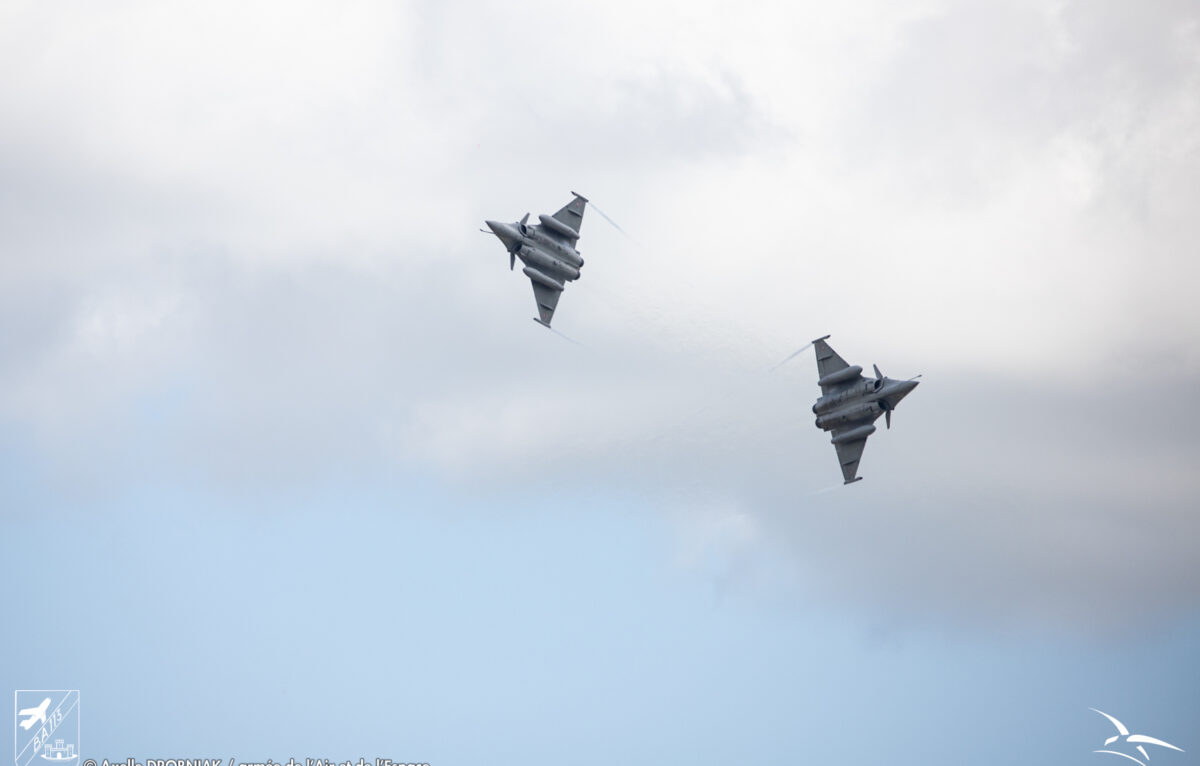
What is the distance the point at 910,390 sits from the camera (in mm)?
128750

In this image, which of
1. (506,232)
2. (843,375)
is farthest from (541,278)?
(843,375)

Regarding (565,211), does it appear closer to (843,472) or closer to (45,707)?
(843,472)

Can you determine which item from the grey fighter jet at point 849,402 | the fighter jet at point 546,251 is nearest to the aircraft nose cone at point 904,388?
the grey fighter jet at point 849,402

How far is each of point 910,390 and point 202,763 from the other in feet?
207

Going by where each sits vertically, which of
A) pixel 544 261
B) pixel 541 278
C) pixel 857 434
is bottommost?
pixel 857 434

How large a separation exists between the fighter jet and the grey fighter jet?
2071 cm

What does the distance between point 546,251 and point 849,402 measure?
26527 millimetres

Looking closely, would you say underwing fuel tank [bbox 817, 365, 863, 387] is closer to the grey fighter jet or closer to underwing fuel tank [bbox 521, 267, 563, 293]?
the grey fighter jet

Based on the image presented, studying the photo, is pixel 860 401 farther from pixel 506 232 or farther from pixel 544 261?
pixel 506 232

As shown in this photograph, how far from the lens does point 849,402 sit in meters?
131

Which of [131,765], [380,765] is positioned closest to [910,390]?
[380,765]

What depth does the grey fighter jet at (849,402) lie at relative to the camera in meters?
130

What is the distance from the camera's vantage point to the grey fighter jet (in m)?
130

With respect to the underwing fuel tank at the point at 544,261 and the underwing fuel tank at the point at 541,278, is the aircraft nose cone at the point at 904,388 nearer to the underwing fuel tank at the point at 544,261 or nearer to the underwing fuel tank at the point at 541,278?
the underwing fuel tank at the point at 544,261
